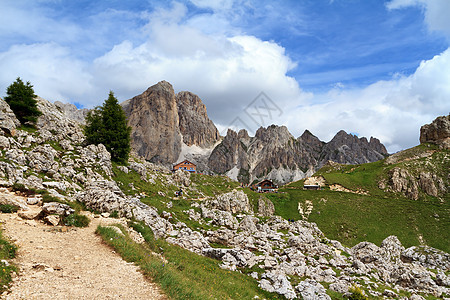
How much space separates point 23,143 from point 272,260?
35.8 m

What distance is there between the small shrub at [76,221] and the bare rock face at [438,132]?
15624cm

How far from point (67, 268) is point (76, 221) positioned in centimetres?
725

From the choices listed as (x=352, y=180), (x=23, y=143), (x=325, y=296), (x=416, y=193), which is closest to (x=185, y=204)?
(x=23, y=143)

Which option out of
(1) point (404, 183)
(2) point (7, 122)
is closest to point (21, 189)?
(2) point (7, 122)

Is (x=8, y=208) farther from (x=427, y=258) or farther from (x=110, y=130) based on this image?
(x=427, y=258)

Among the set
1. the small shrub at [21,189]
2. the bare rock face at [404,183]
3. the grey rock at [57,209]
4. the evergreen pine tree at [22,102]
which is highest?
the bare rock face at [404,183]

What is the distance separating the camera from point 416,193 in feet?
312

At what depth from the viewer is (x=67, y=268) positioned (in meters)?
11.7

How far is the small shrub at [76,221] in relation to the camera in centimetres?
1783

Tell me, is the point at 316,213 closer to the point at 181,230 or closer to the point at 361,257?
the point at 361,257

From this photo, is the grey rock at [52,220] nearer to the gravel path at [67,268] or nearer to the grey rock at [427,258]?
the gravel path at [67,268]

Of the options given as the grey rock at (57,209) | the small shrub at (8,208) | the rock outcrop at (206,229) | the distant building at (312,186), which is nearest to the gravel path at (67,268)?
the small shrub at (8,208)

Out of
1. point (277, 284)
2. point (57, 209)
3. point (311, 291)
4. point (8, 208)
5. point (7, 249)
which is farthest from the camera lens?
point (277, 284)

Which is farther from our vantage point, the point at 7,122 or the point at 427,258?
the point at 427,258
